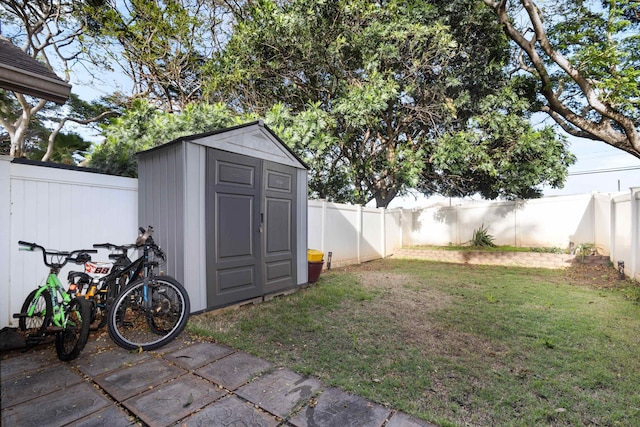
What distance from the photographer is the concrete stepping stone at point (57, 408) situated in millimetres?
1632

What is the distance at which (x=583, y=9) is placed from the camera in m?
7.51

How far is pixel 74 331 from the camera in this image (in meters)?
2.41

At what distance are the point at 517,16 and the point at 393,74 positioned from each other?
12.7 feet

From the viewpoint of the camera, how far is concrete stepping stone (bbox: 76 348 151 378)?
2193 millimetres

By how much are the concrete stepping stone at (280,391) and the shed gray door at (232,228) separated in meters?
1.65

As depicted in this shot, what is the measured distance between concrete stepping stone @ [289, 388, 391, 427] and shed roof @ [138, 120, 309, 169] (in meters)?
2.82

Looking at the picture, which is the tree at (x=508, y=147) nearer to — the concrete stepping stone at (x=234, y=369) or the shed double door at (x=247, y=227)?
the shed double door at (x=247, y=227)

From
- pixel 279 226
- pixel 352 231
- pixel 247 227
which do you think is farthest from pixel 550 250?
pixel 247 227

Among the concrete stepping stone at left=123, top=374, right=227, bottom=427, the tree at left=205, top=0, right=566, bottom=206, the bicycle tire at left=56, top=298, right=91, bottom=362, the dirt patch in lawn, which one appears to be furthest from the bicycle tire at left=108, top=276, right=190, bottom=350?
the tree at left=205, top=0, right=566, bottom=206

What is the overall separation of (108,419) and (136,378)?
1.45ft

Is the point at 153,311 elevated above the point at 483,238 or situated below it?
below

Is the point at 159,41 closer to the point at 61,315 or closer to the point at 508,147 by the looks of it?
the point at 61,315

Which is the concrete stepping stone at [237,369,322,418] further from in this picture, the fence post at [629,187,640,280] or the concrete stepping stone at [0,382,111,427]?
the fence post at [629,187,640,280]

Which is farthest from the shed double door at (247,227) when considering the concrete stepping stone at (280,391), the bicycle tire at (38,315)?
the concrete stepping stone at (280,391)
